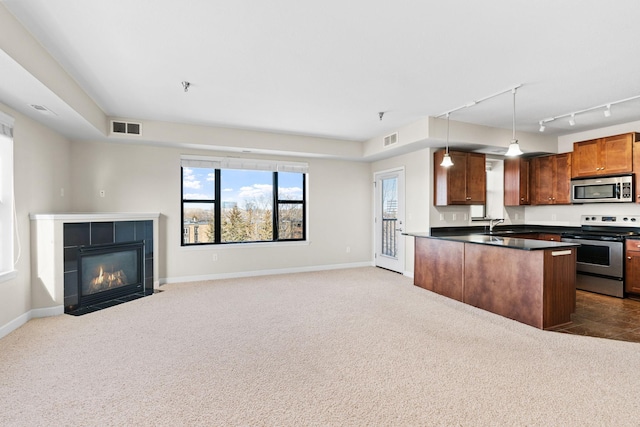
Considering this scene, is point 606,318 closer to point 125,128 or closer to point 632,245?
point 632,245

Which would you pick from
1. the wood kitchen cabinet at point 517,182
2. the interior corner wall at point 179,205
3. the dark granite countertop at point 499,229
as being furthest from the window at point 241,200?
the wood kitchen cabinet at point 517,182

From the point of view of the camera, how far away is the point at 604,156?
16.6 ft

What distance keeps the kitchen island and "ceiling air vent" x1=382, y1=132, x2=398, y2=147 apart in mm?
1859

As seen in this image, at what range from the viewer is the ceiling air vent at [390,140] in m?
5.43

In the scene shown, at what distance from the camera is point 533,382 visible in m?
2.28

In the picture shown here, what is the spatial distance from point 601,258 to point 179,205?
6.76 m

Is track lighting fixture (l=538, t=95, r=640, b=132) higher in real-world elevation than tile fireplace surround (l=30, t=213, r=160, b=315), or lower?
higher

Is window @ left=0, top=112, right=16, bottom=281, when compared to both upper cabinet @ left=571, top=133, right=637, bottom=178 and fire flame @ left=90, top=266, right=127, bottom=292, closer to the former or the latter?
fire flame @ left=90, top=266, right=127, bottom=292

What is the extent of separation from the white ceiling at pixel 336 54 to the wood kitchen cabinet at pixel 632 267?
6.12 feet

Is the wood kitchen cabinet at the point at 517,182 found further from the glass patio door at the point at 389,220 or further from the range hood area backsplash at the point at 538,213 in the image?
the glass patio door at the point at 389,220

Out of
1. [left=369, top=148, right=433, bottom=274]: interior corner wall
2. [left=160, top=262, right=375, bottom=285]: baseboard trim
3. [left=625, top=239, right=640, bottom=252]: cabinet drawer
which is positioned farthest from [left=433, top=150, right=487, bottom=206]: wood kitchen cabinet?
[left=160, top=262, right=375, bottom=285]: baseboard trim

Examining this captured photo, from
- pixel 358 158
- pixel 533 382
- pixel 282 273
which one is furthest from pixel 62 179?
pixel 533 382

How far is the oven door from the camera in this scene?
4559 mm

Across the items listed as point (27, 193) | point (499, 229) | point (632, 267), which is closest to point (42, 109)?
point (27, 193)
